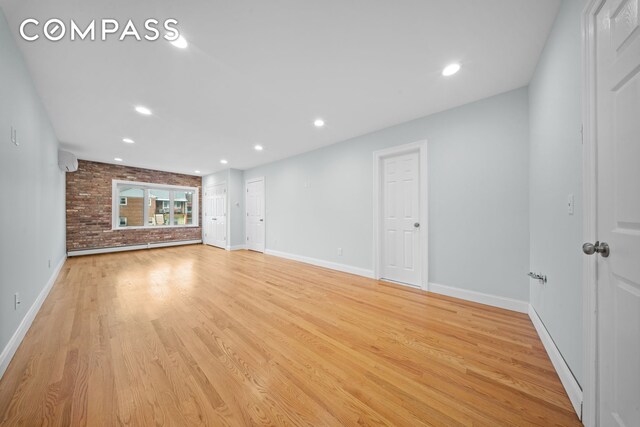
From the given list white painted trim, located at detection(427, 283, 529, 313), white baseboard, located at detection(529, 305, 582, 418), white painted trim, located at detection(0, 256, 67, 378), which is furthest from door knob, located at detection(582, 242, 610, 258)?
white painted trim, located at detection(0, 256, 67, 378)

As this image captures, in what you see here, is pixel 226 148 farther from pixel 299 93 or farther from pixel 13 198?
pixel 13 198

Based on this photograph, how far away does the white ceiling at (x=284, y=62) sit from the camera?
1484mm

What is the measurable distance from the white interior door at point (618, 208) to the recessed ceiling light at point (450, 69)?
1071mm

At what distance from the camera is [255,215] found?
6305mm

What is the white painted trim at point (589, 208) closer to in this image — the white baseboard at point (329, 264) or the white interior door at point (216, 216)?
the white baseboard at point (329, 264)

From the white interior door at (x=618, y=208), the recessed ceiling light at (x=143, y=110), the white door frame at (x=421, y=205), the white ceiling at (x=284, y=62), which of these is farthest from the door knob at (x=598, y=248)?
the recessed ceiling light at (x=143, y=110)

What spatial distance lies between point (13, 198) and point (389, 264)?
4.09 meters

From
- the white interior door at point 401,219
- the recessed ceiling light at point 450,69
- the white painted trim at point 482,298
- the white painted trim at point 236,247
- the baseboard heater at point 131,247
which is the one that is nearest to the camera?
the recessed ceiling light at point 450,69

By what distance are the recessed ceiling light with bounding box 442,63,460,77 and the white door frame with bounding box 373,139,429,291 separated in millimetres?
976

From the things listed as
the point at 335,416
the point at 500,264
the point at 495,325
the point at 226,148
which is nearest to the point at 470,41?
the point at 500,264

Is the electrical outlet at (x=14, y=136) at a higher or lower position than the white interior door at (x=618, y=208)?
higher

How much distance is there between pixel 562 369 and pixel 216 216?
7573mm

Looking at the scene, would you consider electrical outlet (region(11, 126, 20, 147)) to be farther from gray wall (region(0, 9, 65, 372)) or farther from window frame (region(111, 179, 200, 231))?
window frame (region(111, 179, 200, 231))

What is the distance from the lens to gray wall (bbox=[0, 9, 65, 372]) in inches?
62.2
